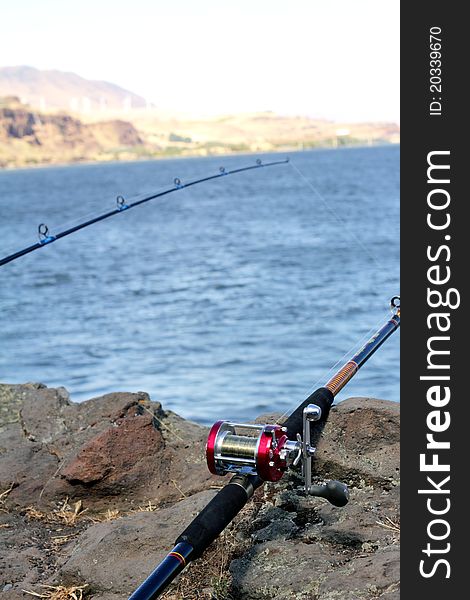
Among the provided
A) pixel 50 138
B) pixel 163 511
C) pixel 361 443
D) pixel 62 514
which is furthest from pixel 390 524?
pixel 50 138

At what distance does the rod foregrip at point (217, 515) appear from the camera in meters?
2.93

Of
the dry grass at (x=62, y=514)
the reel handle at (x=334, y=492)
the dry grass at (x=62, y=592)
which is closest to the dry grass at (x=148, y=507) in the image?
the dry grass at (x=62, y=514)

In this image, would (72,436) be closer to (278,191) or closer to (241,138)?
(278,191)

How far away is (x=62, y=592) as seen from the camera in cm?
367

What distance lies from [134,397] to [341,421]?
4.73 feet

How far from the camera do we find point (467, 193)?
3.02 m

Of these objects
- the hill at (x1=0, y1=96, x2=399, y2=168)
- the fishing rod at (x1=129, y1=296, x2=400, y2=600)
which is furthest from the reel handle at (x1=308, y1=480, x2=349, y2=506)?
the hill at (x1=0, y1=96, x2=399, y2=168)

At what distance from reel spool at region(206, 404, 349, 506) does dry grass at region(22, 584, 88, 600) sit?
913 millimetres

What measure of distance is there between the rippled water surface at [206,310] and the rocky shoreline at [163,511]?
2.08 metres

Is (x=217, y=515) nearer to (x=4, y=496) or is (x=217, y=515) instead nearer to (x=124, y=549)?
(x=124, y=549)

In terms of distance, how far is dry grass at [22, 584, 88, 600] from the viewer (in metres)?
3.65

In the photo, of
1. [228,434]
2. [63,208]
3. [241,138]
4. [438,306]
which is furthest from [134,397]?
[241,138]

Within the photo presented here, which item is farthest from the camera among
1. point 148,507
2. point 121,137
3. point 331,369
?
point 121,137

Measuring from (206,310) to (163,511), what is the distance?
1127 centimetres
